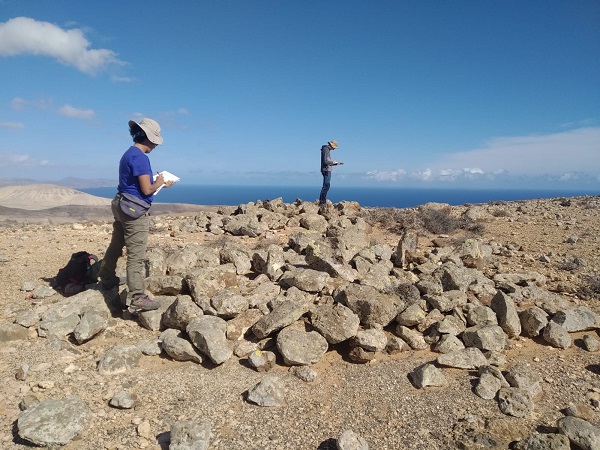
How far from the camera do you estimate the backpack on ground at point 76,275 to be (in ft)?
22.5

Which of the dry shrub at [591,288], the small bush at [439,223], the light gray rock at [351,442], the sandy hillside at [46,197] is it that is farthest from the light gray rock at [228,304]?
the sandy hillside at [46,197]

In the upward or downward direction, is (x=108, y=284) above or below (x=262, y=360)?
above

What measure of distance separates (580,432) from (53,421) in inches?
216

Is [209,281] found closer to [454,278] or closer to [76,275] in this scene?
[76,275]

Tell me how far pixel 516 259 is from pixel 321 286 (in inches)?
220

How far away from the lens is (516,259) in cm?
918

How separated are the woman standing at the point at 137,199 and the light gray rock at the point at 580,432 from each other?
567cm

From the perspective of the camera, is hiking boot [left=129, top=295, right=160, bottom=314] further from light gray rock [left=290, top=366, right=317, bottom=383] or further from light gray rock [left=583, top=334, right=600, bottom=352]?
light gray rock [left=583, top=334, right=600, bottom=352]

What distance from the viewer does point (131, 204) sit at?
5668 millimetres

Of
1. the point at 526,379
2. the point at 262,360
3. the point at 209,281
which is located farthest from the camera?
the point at 209,281

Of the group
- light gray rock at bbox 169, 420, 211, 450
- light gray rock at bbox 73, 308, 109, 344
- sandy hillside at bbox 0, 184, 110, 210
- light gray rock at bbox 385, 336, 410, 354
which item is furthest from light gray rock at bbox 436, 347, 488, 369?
sandy hillside at bbox 0, 184, 110, 210

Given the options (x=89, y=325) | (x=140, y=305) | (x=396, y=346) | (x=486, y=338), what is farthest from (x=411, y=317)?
(x=89, y=325)

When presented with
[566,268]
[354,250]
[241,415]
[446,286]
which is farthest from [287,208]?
[241,415]

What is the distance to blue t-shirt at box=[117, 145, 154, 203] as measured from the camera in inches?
217
